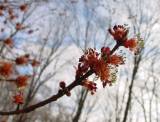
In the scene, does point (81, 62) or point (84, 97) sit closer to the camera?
point (81, 62)

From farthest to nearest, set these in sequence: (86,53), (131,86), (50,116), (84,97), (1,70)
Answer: (50,116) → (84,97) → (131,86) → (1,70) → (86,53)

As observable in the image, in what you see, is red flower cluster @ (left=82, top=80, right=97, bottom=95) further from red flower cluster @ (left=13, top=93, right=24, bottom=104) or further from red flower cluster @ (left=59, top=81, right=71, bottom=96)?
red flower cluster @ (left=13, top=93, right=24, bottom=104)

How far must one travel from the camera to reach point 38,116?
78.0m

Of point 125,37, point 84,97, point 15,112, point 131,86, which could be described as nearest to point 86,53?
point 125,37

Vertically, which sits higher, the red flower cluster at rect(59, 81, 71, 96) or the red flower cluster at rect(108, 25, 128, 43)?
the red flower cluster at rect(108, 25, 128, 43)

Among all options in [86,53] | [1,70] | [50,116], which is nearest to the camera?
[86,53]

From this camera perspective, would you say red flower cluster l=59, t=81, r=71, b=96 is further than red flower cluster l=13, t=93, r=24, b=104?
No

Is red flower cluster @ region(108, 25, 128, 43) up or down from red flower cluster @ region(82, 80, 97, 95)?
up

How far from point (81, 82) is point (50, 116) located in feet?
238

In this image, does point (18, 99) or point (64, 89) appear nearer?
point (64, 89)

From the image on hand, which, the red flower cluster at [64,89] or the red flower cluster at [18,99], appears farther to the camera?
the red flower cluster at [18,99]

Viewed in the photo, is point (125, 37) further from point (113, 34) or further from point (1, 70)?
point (1, 70)

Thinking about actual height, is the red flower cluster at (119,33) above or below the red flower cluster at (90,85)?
above

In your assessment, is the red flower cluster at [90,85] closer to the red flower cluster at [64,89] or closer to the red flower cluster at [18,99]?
the red flower cluster at [64,89]
